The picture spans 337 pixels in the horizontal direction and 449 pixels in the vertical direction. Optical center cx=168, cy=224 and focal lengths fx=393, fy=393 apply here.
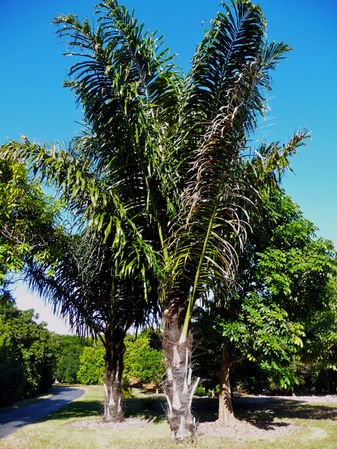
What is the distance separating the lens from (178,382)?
7.68 m

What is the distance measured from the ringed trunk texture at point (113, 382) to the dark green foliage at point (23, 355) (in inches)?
406

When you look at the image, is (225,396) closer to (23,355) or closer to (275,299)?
(275,299)

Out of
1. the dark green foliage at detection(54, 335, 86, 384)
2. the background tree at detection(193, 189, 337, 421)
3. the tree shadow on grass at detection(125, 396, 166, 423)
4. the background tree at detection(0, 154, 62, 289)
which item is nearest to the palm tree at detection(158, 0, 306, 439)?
the background tree at detection(193, 189, 337, 421)

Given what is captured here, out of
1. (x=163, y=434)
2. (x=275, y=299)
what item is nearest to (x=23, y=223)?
(x=163, y=434)

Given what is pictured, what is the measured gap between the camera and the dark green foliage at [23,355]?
2075cm

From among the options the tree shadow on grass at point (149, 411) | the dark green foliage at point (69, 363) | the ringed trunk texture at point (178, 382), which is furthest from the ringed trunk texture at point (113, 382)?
the dark green foliage at point (69, 363)

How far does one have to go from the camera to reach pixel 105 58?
729 centimetres

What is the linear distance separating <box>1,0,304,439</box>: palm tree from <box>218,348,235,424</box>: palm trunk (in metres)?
4.56

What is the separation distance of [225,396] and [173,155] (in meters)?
7.88

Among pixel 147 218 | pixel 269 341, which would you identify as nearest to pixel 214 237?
pixel 147 218

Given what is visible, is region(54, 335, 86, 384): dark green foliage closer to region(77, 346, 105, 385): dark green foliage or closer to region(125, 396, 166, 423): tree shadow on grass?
region(77, 346, 105, 385): dark green foliage

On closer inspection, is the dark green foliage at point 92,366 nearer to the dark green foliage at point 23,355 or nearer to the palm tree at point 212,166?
the dark green foliage at point 23,355

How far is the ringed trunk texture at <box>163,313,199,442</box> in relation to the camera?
7566 millimetres

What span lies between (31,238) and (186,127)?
17.8ft
